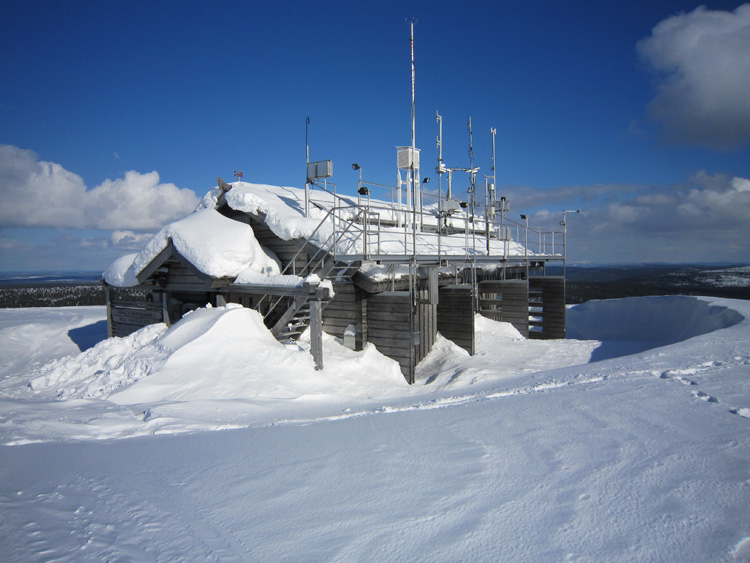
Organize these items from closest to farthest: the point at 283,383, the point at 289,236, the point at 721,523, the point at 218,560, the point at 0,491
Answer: the point at 218,560, the point at 721,523, the point at 0,491, the point at 283,383, the point at 289,236

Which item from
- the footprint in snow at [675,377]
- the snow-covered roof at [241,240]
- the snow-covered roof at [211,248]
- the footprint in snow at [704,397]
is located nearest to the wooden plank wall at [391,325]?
Result: the snow-covered roof at [241,240]

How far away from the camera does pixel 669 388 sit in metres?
Result: 5.93

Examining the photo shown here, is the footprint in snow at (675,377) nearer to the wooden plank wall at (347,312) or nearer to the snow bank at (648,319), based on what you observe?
the wooden plank wall at (347,312)

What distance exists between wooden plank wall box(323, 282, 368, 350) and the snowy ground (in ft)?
11.1

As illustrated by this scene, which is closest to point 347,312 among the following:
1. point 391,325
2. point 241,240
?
point 391,325

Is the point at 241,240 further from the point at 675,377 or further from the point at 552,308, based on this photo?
the point at 552,308

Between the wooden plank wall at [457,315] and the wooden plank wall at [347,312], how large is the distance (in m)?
3.51

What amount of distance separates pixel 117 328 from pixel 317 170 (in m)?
8.68

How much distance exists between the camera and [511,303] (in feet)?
58.3

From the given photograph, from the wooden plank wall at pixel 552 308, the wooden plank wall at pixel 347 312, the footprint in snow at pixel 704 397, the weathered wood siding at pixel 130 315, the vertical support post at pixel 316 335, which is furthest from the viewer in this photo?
the wooden plank wall at pixel 552 308

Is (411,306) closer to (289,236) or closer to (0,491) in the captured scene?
(289,236)

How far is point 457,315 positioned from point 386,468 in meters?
10.4

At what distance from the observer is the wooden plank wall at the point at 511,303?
57.3 feet

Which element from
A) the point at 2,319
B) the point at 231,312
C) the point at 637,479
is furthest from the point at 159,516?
the point at 2,319
